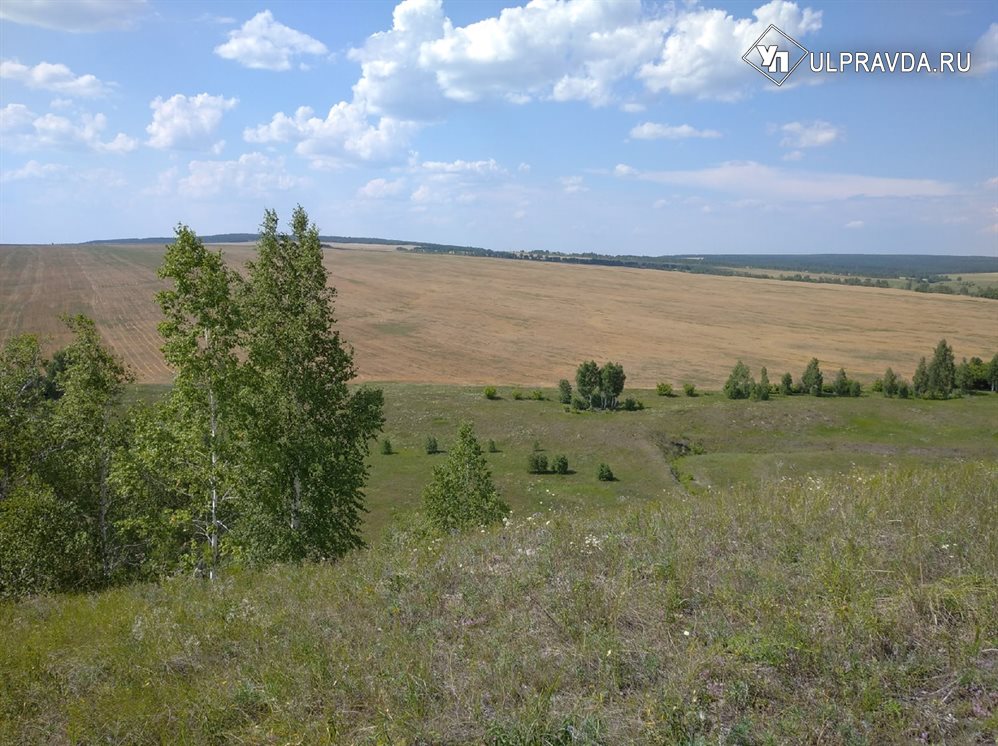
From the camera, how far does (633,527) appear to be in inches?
320

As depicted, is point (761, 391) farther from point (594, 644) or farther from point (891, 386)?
point (594, 644)

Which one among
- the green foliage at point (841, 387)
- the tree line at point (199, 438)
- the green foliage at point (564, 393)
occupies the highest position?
the tree line at point (199, 438)

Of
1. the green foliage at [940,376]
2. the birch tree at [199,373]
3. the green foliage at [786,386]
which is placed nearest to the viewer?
the birch tree at [199,373]

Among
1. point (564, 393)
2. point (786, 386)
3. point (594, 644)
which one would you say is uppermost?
point (594, 644)

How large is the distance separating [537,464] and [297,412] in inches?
1149

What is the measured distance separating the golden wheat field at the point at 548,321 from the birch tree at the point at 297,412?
172 ft

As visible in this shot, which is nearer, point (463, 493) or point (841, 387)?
point (463, 493)

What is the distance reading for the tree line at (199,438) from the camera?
41.4 feet

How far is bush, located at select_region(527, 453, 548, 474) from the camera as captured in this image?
43062 mm

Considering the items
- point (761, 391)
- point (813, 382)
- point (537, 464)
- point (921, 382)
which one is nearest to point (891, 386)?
point (921, 382)

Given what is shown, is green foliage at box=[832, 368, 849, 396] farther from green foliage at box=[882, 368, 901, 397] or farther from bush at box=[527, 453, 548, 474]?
bush at box=[527, 453, 548, 474]

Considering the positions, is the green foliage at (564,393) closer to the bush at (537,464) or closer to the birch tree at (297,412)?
the bush at (537,464)

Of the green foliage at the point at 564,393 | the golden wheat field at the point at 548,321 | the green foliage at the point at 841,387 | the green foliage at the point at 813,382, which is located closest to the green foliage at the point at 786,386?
the green foliage at the point at 813,382

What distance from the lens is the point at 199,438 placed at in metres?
12.5
